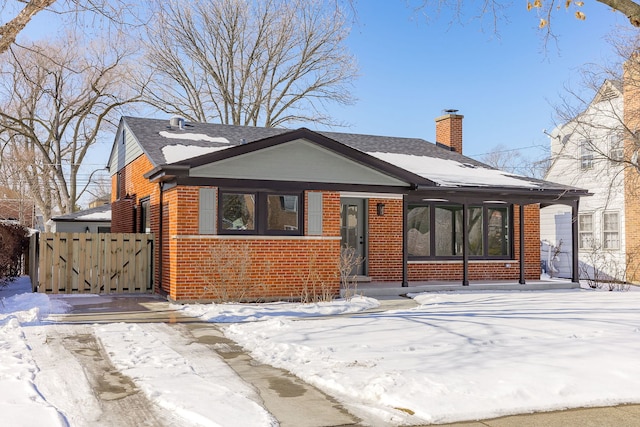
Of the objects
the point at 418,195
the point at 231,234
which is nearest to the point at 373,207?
the point at 418,195

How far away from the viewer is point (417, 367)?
6.36 metres

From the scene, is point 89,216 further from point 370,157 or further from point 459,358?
point 459,358

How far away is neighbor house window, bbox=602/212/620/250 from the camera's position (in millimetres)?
20062

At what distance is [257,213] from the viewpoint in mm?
12828

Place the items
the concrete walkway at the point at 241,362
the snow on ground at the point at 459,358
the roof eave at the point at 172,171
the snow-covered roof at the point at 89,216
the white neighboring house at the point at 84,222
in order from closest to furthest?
the concrete walkway at the point at 241,362, the snow on ground at the point at 459,358, the roof eave at the point at 172,171, the snow-covered roof at the point at 89,216, the white neighboring house at the point at 84,222

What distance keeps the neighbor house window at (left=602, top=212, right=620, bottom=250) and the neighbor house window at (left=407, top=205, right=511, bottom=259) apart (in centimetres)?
530


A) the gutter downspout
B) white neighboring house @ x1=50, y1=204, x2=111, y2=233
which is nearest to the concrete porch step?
the gutter downspout

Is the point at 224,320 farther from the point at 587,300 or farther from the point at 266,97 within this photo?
the point at 266,97

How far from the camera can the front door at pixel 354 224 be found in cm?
1628

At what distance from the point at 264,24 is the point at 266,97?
14.0ft

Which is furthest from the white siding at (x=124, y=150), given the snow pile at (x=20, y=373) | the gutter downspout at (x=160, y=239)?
the snow pile at (x=20, y=373)

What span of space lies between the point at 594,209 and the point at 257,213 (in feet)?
46.1

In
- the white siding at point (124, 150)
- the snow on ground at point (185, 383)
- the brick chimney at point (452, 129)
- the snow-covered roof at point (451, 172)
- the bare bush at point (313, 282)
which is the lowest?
the snow on ground at point (185, 383)

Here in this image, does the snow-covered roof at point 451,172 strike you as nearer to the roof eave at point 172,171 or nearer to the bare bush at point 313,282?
the bare bush at point 313,282
